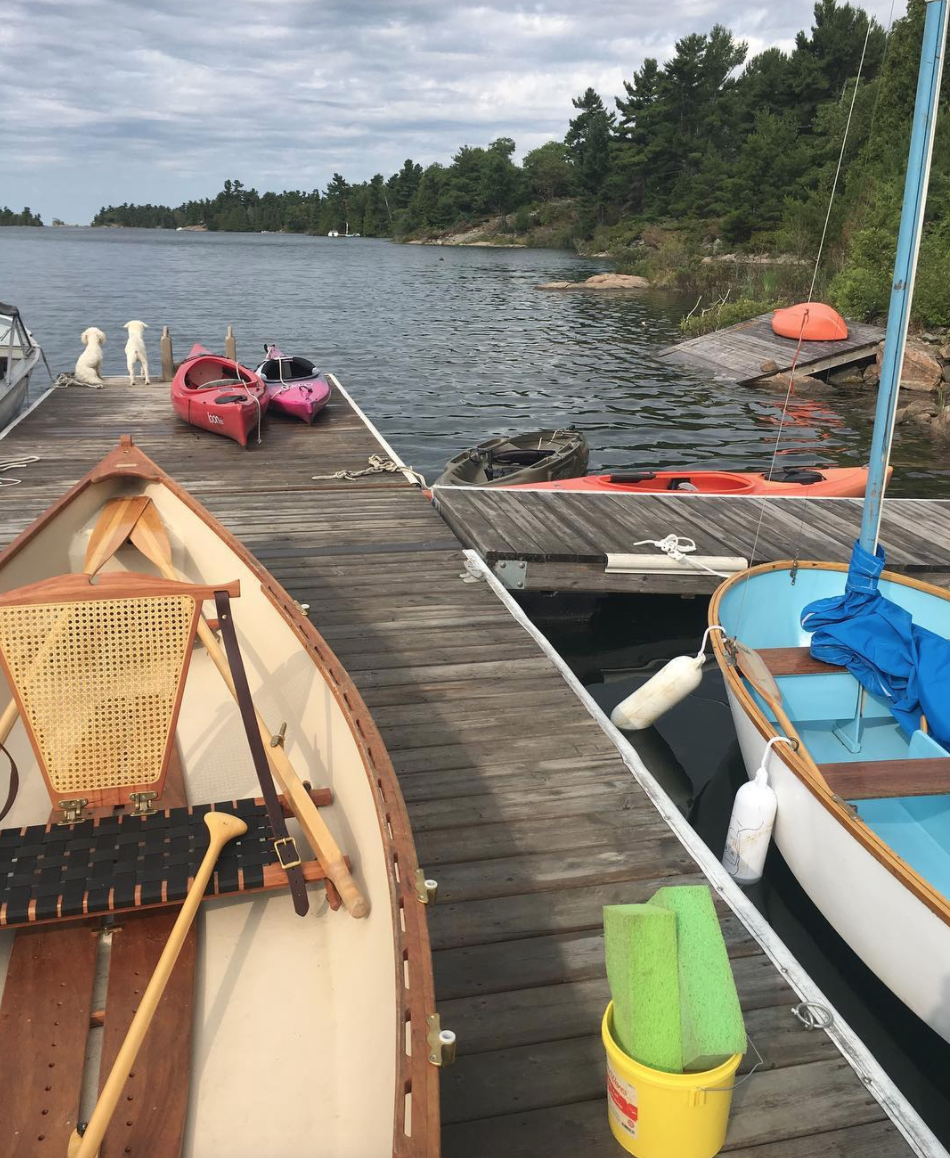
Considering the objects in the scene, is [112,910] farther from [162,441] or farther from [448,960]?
[162,441]

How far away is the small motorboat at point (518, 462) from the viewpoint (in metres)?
12.7

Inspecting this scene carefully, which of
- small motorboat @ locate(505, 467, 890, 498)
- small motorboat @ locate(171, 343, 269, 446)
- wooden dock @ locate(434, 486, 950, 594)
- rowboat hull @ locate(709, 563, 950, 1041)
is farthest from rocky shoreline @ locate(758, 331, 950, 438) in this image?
rowboat hull @ locate(709, 563, 950, 1041)

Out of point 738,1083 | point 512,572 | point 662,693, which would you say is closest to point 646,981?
point 738,1083

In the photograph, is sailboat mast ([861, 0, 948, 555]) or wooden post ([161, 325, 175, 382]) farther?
wooden post ([161, 325, 175, 382])

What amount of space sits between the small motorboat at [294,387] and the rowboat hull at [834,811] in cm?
909

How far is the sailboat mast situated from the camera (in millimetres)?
5160

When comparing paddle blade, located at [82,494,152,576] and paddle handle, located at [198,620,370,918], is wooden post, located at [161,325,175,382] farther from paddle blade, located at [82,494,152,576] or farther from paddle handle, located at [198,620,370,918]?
paddle handle, located at [198,620,370,918]

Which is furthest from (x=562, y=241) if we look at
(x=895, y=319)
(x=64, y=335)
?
(x=895, y=319)

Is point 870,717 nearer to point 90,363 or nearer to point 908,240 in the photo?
point 908,240

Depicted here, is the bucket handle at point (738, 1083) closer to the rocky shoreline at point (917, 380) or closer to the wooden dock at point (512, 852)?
the wooden dock at point (512, 852)

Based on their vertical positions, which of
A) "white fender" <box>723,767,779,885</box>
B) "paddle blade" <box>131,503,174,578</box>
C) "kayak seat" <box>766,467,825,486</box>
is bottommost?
"white fender" <box>723,767,779,885</box>

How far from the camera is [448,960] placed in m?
4.04

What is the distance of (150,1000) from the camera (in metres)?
2.79

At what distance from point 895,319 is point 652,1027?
479 centimetres
